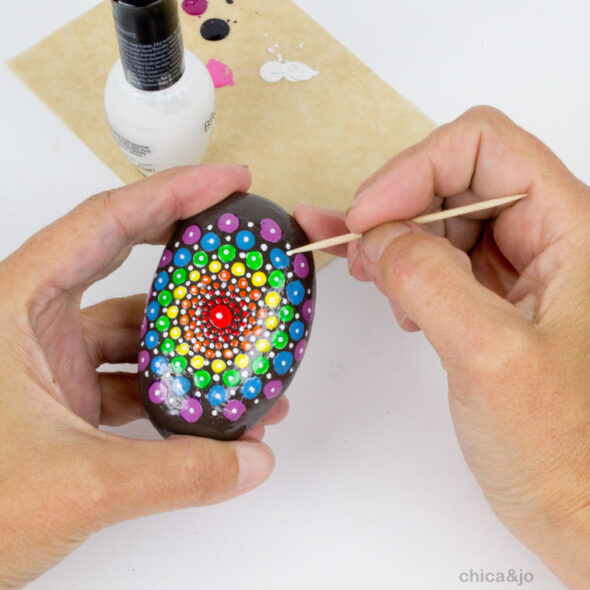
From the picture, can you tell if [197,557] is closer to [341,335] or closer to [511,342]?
[341,335]

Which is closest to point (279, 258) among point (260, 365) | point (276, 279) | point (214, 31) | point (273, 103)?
point (276, 279)

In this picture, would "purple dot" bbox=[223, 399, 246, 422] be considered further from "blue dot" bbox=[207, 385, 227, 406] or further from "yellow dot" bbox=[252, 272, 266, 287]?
"yellow dot" bbox=[252, 272, 266, 287]

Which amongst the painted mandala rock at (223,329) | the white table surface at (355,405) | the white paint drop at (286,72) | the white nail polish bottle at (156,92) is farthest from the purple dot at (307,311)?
the white paint drop at (286,72)

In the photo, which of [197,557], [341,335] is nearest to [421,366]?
[341,335]

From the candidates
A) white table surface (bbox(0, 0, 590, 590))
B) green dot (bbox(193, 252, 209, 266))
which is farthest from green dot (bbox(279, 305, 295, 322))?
white table surface (bbox(0, 0, 590, 590))

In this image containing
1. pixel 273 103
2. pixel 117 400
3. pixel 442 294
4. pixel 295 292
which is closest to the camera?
pixel 442 294

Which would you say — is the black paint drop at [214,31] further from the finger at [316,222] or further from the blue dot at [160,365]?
the blue dot at [160,365]

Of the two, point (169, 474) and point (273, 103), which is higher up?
point (273, 103)

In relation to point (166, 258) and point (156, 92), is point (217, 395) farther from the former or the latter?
point (156, 92)
